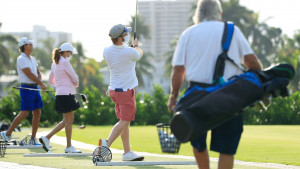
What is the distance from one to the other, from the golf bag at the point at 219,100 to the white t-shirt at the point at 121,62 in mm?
3802

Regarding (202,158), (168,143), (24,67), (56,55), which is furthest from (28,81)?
(202,158)

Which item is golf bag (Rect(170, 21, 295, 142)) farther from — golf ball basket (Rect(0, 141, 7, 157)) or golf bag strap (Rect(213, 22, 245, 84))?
golf ball basket (Rect(0, 141, 7, 157))

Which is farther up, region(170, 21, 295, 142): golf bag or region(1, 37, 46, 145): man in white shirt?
region(170, 21, 295, 142): golf bag

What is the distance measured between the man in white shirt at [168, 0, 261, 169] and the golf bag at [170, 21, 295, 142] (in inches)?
4.4

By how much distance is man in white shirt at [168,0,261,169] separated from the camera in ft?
20.6

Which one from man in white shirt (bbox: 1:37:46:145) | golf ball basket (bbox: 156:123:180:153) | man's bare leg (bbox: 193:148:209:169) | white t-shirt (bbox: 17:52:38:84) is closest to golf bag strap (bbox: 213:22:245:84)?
man's bare leg (bbox: 193:148:209:169)

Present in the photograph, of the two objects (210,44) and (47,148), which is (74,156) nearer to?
(47,148)

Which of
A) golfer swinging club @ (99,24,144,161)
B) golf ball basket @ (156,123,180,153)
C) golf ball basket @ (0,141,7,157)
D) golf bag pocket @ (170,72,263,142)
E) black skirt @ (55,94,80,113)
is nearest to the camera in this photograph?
golf bag pocket @ (170,72,263,142)

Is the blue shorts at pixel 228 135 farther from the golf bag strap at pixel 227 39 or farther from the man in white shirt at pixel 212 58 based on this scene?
the golf bag strap at pixel 227 39

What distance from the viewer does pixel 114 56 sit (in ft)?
32.7

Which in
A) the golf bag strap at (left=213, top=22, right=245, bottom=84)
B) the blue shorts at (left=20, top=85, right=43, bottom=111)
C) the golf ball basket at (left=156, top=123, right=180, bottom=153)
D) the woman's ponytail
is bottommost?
the blue shorts at (left=20, top=85, right=43, bottom=111)

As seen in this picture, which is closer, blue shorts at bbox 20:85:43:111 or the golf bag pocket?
the golf bag pocket

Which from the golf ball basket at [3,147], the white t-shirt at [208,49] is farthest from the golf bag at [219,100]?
the golf ball basket at [3,147]

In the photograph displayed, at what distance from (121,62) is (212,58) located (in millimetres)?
3800
